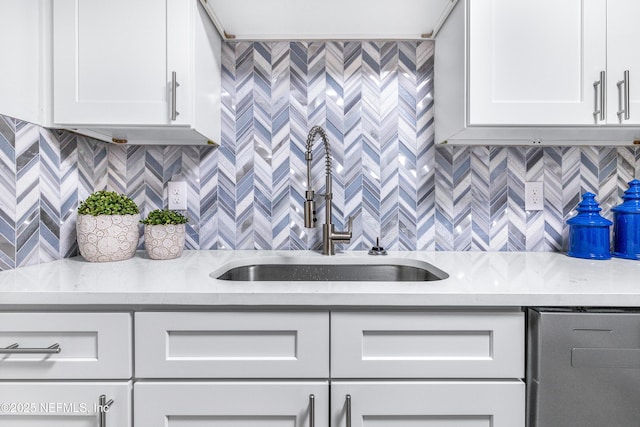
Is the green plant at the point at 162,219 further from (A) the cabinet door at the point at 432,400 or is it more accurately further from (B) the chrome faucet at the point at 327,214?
(A) the cabinet door at the point at 432,400

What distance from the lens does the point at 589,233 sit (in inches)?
52.7

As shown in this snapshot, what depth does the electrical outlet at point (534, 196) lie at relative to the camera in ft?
5.06

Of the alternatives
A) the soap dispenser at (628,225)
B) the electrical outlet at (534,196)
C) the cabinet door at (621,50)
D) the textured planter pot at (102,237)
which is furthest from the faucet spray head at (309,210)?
the soap dispenser at (628,225)

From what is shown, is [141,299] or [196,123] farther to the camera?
[196,123]

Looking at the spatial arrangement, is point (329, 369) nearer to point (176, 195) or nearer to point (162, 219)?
point (162, 219)

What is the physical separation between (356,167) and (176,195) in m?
0.82

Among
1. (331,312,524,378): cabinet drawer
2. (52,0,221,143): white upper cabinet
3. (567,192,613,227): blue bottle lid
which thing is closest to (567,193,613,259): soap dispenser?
(567,192,613,227): blue bottle lid

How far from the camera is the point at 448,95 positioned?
135cm

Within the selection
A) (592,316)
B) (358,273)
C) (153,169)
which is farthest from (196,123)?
(592,316)

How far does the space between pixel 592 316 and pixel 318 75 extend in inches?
51.6

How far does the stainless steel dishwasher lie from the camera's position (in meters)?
0.84

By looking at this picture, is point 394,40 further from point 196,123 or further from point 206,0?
point 196,123

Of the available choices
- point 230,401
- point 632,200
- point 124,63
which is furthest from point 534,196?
point 124,63

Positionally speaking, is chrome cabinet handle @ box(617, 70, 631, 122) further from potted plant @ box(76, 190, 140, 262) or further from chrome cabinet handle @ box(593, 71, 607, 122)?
potted plant @ box(76, 190, 140, 262)
